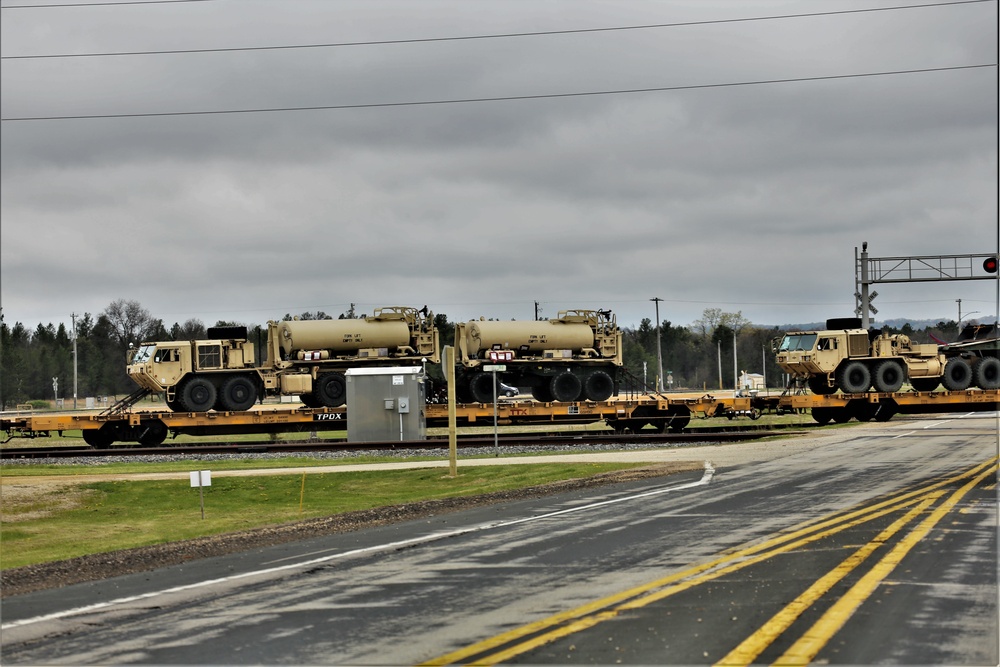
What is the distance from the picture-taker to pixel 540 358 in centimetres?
4256

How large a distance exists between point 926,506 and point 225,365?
29.9 metres

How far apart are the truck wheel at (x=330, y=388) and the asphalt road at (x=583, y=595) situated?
23887 mm

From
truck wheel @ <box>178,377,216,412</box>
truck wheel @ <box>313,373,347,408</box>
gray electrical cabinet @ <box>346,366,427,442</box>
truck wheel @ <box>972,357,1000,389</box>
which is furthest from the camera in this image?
truck wheel @ <box>972,357,1000,389</box>

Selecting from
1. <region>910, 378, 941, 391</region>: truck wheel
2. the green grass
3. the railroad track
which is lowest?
the green grass

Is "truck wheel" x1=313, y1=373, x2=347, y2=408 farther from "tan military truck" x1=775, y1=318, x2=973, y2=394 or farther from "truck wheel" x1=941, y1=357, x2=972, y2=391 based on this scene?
"truck wheel" x1=941, y1=357, x2=972, y2=391

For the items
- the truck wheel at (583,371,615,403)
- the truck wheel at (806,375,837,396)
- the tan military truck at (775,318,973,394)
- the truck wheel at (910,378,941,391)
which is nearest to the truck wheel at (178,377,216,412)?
the truck wheel at (583,371,615,403)

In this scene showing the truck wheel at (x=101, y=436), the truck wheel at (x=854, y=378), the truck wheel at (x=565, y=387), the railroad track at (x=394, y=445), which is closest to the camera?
the railroad track at (x=394, y=445)

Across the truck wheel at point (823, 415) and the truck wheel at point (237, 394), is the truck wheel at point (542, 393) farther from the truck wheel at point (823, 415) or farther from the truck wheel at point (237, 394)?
the truck wheel at point (237, 394)

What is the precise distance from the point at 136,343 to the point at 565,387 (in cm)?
7321

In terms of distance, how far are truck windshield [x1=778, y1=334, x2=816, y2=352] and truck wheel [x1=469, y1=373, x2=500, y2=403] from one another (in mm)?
12446

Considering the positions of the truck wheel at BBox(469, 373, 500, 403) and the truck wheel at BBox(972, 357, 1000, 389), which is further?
the truck wheel at BBox(972, 357, 1000, 389)

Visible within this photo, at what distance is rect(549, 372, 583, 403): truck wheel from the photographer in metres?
42.3

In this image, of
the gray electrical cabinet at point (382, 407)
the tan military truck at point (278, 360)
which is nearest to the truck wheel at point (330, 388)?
the tan military truck at point (278, 360)

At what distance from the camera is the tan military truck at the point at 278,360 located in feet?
135
